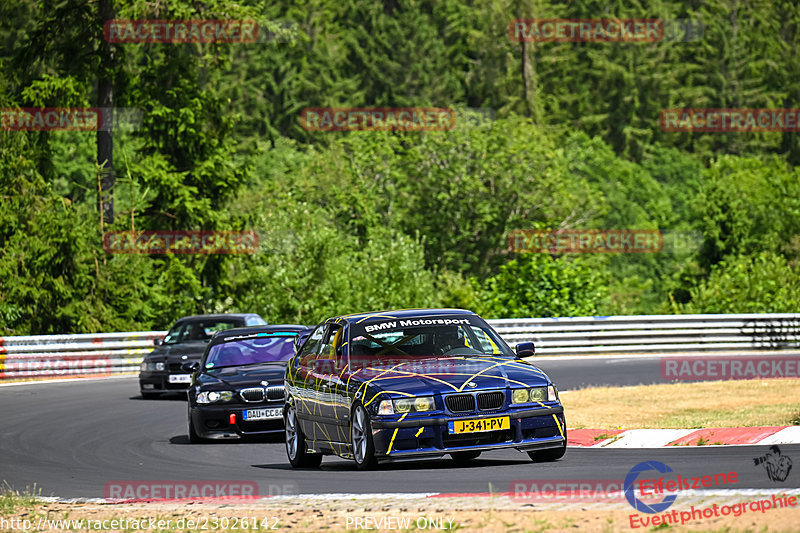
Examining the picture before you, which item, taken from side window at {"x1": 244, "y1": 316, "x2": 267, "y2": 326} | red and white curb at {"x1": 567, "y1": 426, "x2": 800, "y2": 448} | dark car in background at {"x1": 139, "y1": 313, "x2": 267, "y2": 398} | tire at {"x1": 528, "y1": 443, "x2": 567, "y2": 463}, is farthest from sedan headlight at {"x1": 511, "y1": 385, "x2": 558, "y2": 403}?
side window at {"x1": 244, "y1": 316, "x2": 267, "y2": 326}

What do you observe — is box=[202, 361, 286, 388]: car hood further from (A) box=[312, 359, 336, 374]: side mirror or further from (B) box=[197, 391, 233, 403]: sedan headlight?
(A) box=[312, 359, 336, 374]: side mirror

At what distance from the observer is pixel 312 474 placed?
40.1 ft

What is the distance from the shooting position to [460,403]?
11227 mm

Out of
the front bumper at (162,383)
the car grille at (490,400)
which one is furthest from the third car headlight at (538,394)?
the front bumper at (162,383)

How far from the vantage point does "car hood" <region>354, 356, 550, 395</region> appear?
11.3m

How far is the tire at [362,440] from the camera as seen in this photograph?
37.4ft

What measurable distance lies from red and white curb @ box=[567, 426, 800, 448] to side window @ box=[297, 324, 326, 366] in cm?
297

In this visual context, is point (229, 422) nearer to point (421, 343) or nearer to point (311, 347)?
point (311, 347)

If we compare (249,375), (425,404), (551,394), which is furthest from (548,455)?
(249,375)

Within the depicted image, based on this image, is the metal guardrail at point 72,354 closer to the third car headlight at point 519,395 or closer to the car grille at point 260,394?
the car grille at point 260,394

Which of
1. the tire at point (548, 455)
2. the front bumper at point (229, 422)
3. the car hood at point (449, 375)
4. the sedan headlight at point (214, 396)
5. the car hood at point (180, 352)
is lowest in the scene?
the car hood at point (180, 352)

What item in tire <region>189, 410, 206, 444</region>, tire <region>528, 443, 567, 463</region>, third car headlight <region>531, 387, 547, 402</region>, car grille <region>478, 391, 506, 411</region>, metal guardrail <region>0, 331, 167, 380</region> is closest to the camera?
car grille <region>478, 391, 506, 411</region>

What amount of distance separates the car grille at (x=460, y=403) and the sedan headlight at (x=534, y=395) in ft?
1.29

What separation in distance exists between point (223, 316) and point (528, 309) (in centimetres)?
1525
